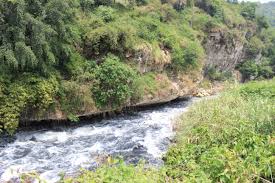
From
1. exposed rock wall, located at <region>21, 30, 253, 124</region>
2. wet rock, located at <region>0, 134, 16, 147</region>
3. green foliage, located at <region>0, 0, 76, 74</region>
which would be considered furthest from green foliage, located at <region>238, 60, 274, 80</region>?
wet rock, located at <region>0, 134, 16, 147</region>

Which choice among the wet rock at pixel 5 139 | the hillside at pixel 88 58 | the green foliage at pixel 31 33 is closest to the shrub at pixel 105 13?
the hillside at pixel 88 58

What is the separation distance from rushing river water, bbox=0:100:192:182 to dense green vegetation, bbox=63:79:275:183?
136 cm

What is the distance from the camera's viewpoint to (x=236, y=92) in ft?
42.2

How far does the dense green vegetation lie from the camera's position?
569 centimetres

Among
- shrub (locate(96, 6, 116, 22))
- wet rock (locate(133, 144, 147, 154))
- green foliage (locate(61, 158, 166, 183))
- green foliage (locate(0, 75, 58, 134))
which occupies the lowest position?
wet rock (locate(133, 144, 147, 154))

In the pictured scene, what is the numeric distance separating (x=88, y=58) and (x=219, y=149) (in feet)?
33.2

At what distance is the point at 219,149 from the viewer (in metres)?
7.20

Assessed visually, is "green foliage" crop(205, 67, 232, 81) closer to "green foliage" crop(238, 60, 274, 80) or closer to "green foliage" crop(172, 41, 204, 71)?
"green foliage" crop(238, 60, 274, 80)

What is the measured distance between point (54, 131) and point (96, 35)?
4963 millimetres

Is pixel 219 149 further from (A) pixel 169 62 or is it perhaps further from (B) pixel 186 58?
(B) pixel 186 58

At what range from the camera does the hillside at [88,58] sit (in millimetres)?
11930

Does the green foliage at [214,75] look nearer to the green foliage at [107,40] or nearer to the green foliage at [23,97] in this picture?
the green foliage at [107,40]

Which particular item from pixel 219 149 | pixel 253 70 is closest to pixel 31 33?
pixel 219 149

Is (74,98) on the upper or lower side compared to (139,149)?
upper
